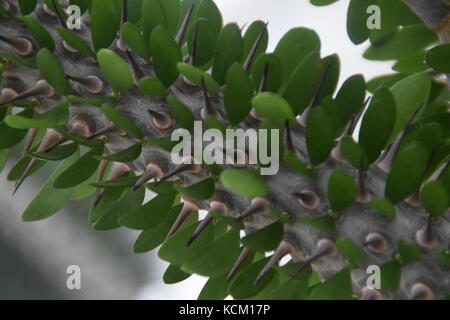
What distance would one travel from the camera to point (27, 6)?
243mm

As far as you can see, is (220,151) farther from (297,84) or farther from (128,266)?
(128,266)

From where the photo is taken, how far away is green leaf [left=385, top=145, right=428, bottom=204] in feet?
0.61

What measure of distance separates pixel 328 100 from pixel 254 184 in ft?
0.13

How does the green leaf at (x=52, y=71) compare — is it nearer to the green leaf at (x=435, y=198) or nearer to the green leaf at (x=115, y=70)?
the green leaf at (x=115, y=70)

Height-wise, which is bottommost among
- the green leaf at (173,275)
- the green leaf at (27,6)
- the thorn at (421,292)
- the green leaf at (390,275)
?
the green leaf at (173,275)

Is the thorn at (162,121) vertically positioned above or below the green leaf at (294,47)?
below

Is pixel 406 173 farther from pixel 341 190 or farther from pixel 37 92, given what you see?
pixel 37 92

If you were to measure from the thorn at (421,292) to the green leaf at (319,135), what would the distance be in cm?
5

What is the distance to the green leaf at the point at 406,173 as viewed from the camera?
0.61ft

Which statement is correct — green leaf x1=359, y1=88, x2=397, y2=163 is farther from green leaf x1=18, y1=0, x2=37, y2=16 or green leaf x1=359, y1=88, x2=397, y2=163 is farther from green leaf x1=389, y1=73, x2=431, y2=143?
green leaf x1=18, y1=0, x2=37, y2=16

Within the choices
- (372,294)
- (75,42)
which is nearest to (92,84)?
(75,42)

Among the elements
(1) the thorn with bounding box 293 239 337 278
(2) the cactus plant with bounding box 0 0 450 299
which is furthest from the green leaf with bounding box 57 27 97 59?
(1) the thorn with bounding box 293 239 337 278

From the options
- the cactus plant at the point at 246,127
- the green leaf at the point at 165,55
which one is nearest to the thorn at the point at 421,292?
the cactus plant at the point at 246,127

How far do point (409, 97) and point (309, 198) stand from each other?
48mm
